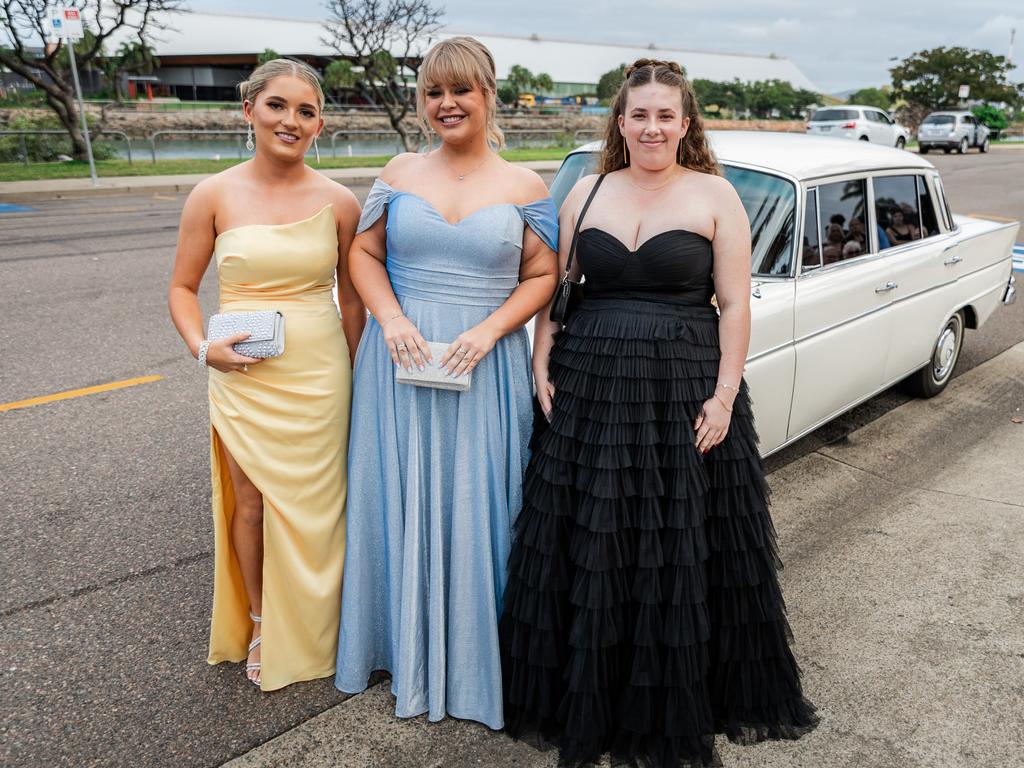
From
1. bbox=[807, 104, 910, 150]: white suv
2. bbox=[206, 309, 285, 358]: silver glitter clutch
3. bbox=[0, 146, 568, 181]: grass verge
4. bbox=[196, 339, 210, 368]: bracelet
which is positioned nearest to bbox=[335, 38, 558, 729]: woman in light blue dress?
bbox=[206, 309, 285, 358]: silver glitter clutch

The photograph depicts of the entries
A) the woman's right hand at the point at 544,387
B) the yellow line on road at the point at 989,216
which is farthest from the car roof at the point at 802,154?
the yellow line on road at the point at 989,216

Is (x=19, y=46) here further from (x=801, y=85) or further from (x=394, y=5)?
(x=801, y=85)

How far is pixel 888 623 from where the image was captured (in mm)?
3219

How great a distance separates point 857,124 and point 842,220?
2866 centimetres

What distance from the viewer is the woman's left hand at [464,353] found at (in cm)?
→ 245

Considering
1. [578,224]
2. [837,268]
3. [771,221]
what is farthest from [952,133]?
[578,224]

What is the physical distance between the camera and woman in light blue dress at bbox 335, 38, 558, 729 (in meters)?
2.49

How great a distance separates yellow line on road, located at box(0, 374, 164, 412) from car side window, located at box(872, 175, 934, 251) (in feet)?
15.8

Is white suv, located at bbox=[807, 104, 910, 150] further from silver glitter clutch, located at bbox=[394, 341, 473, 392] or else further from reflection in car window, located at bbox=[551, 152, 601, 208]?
silver glitter clutch, located at bbox=[394, 341, 473, 392]

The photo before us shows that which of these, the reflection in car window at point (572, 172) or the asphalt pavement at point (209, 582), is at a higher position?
the reflection in car window at point (572, 172)

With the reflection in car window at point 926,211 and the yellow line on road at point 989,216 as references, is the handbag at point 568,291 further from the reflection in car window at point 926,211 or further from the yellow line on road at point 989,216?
the yellow line on road at point 989,216

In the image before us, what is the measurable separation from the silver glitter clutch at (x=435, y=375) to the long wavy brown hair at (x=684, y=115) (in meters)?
0.84

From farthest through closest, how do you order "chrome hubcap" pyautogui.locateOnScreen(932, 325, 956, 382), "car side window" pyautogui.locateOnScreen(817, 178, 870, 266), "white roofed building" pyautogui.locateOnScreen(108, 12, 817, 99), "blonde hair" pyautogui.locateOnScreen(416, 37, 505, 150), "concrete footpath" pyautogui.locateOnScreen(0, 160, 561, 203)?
"white roofed building" pyautogui.locateOnScreen(108, 12, 817, 99), "concrete footpath" pyautogui.locateOnScreen(0, 160, 561, 203), "chrome hubcap" pyautogui.locateOnScreen(932, 325, 956, 382), "car side window" pyautogui.locateOnScreen(817, 178, 870, 266), "blonde hair" pyautogui.locateOnScreen(416, 37, 505, 150)

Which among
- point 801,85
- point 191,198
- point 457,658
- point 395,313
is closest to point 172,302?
point 191,198
